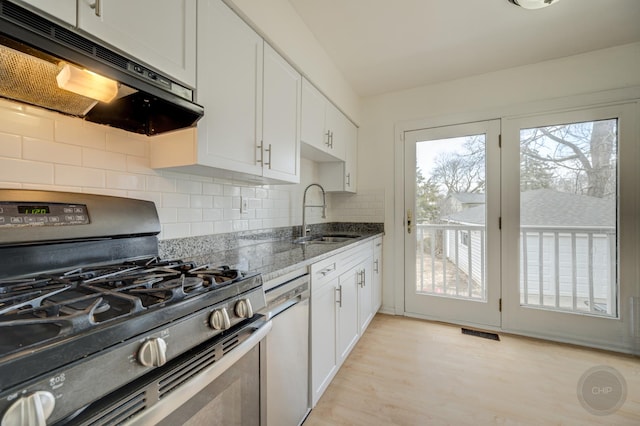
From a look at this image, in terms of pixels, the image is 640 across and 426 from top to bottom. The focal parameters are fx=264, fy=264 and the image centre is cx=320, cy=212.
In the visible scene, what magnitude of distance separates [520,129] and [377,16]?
173 centimetres

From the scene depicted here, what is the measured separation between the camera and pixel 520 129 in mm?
2504

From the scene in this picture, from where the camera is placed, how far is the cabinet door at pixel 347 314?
1.81m

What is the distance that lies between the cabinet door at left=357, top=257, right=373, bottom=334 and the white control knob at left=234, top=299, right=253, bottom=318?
4.72 ft

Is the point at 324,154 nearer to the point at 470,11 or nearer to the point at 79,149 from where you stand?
the point at 470,11

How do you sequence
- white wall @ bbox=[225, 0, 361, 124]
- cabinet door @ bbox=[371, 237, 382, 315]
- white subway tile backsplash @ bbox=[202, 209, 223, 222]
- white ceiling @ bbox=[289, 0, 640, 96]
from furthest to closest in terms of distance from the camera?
cabinet door @ bbox=[371, 237, 382, 315]
white ceiling @ bbox=[289, 0, 640, 96]
white subway tile backsplash @ bbox=[202, 209, 223, 222]
white wall @ bbox=[225, 0, 361, 124]

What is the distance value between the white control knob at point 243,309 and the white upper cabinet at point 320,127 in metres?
1.41

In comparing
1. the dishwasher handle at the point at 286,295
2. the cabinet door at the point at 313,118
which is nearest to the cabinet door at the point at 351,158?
the cabinet door at the point at 313,118

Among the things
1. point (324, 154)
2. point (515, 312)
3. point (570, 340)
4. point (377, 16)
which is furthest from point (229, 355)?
point (570, 340)

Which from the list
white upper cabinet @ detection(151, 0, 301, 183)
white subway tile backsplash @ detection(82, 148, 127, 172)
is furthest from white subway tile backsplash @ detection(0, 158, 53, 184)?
white upper cabinet @ detection(151, 0, 301, 183)

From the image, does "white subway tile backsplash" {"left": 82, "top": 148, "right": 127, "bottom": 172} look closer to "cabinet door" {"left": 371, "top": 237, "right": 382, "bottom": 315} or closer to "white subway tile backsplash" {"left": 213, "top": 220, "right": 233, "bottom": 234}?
"white subway tile backsplash" {"left": 213, "top": 220, "right": 233, "bottom": 234}

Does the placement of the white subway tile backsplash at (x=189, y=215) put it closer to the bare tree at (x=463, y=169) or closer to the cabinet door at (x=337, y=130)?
the cabinet door at (x=337, y=130)

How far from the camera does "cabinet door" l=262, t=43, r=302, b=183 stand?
156 cm

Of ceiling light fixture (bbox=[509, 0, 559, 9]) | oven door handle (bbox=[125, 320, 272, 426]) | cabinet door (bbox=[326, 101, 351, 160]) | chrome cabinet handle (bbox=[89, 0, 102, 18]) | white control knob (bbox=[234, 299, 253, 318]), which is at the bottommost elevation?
oven door handle (bbox=[125, 320, 272, 426])

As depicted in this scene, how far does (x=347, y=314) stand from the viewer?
6.33 feet
